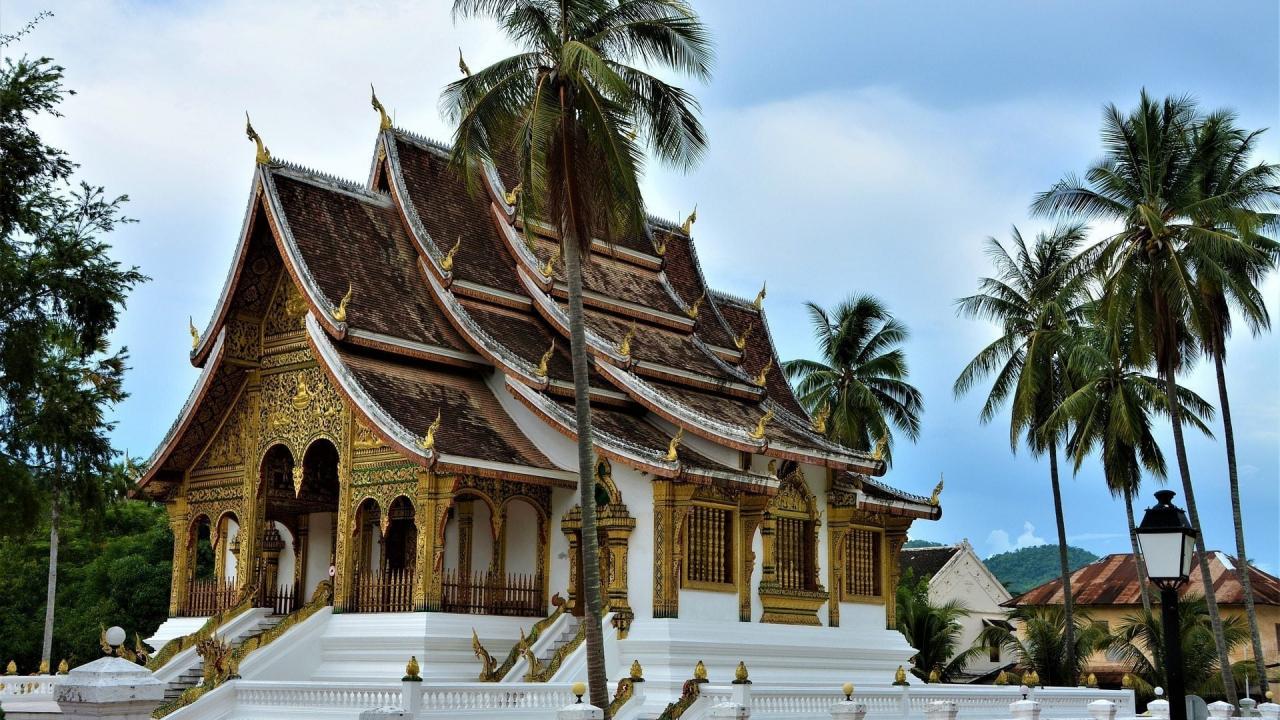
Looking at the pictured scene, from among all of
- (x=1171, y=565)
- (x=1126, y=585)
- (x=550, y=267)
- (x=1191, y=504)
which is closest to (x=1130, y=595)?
(x=1126, y=585)

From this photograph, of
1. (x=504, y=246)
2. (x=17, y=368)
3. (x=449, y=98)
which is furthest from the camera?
(x=504, y=246)

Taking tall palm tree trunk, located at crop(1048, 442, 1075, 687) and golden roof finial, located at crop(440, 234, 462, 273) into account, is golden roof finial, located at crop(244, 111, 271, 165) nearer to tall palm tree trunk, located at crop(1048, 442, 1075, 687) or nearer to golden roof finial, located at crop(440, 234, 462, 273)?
golden roof finial, located at crop(440, 234, 462, 273)

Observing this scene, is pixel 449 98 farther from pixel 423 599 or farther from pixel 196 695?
pixel 196 695

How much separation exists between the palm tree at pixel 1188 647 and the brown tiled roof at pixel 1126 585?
25.8 ft

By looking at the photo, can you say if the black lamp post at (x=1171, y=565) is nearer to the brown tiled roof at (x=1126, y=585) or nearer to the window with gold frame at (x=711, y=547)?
the window with gold frame at (x=711, y=547)

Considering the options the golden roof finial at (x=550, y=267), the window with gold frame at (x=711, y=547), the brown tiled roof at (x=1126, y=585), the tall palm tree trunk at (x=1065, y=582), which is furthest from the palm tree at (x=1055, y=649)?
the golden roof finial at (x=550, y=267)

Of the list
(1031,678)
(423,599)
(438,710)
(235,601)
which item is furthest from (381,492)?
(1031,678)

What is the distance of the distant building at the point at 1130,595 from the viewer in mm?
40281

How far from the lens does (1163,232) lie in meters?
24.5

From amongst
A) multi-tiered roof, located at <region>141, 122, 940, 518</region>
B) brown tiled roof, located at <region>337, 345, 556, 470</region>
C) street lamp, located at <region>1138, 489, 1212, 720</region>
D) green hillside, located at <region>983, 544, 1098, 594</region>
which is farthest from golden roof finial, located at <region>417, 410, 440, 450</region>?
green hillside, located at <region>983, 544, 1098, 594</region>

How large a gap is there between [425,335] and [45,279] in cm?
570

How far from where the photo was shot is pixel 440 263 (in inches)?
828

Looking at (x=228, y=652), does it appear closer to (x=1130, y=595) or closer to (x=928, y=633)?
(x=928, y=633)

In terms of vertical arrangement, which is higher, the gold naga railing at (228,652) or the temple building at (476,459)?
the temple building at (476,459)
